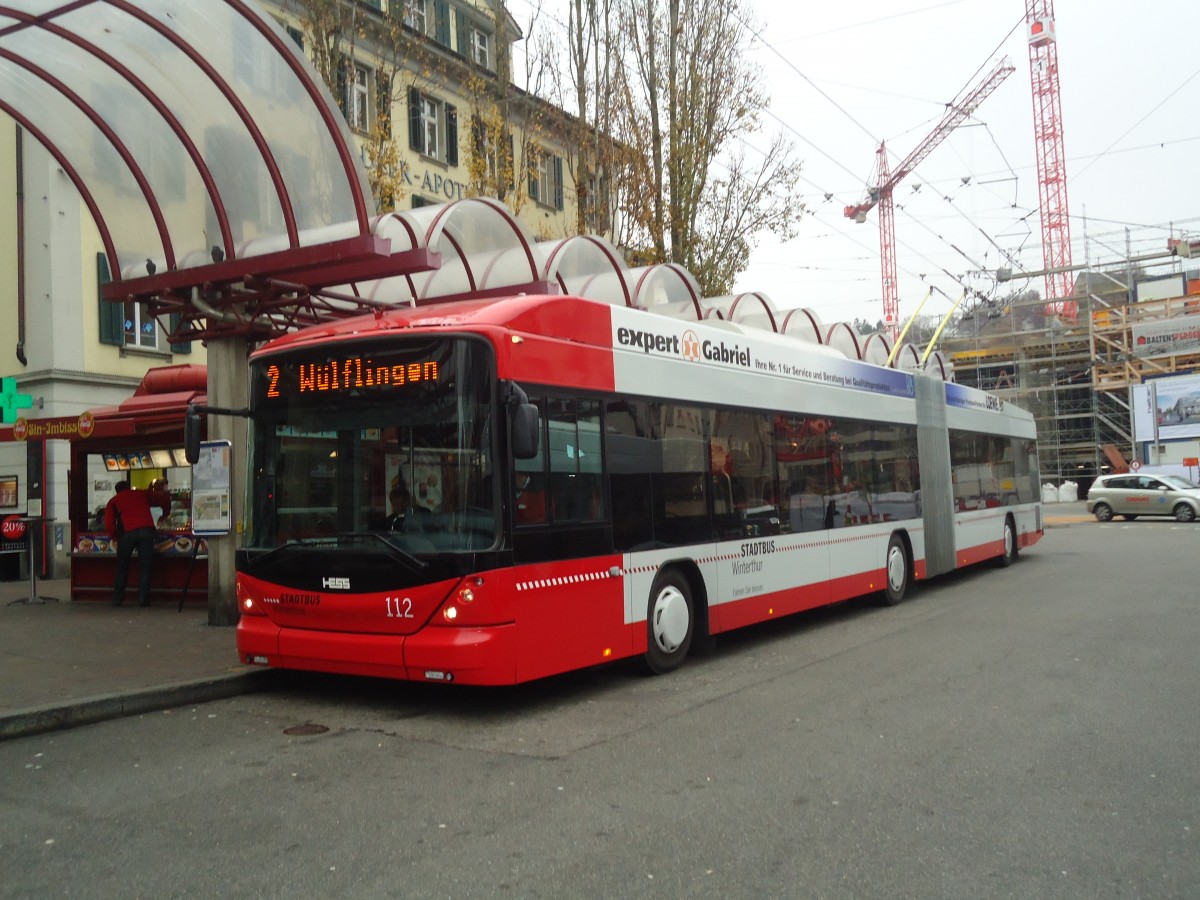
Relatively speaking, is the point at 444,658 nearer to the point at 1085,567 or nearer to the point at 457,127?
the point at 1085,567

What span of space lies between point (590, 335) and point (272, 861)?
196 inches

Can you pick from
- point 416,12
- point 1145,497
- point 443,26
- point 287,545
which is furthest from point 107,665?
point 1145,497

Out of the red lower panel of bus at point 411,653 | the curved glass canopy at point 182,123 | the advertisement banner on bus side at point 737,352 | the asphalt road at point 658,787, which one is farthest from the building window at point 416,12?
the red lower panel of bus at point 411,653

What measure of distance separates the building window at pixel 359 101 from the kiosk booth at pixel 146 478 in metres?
4.91

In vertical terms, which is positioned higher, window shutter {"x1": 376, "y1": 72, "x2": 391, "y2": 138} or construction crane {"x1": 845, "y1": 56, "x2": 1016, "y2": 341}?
construction crane {"x1": 845, "y1": 56, "x2": 1016, "y2": 341}

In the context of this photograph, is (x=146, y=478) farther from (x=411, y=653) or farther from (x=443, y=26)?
(x=443, y=26)

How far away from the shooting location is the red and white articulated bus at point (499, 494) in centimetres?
736

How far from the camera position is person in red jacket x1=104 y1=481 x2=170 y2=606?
46.5ft

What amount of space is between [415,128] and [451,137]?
144cm

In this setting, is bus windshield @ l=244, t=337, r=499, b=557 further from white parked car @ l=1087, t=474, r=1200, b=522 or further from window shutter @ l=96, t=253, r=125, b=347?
white parked car @ l=1087, t=474, r=1200, b=522

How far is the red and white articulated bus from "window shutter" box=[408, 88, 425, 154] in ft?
58.4

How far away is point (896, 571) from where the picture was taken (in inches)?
558

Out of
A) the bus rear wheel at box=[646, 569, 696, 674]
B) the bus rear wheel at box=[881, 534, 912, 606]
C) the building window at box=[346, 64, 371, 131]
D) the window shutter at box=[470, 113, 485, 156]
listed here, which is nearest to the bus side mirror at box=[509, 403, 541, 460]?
Answer: the bus rear wheel at box=[646, 569, 696, 674]

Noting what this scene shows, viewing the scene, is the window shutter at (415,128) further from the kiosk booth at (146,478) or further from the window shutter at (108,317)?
the kiosk booth at (146,478)
